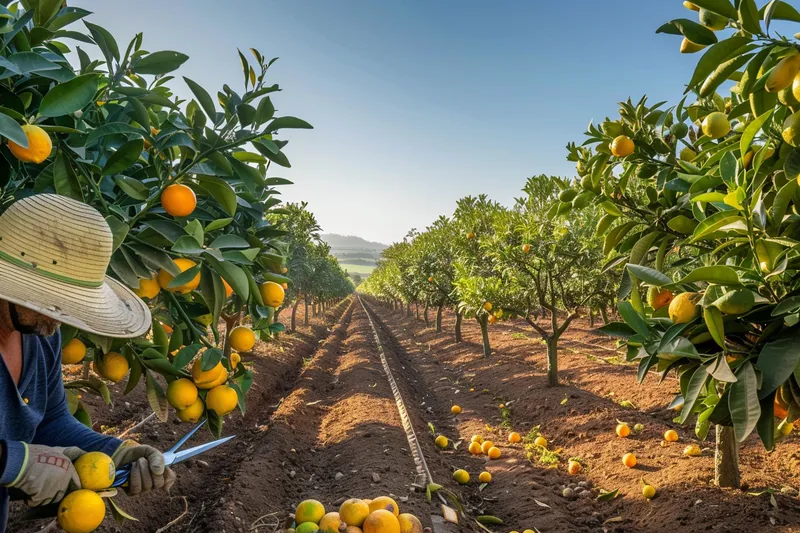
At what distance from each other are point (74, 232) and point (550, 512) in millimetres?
4451

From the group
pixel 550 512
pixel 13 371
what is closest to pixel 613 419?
pixel 550 512

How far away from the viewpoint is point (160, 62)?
5.77ft

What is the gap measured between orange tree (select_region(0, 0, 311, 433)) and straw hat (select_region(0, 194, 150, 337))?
16cm

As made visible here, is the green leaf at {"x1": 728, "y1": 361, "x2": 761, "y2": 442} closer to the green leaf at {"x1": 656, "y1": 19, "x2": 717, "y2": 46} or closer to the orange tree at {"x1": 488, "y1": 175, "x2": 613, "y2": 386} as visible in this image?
the green leaf at {"x1": 656, "y1": 19, "x2": 717, "y2": 46}

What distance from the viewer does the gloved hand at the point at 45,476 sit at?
1395 millimetres

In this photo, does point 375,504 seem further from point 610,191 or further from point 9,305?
point 610,191

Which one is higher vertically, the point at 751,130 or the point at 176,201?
the point at 751,130

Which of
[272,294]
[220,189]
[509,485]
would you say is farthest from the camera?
[509,485]

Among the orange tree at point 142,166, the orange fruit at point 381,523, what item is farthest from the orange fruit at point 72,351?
the orange fruit at point 381,523

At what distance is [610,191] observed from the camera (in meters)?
2.77

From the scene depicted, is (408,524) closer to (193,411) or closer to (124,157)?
(193,411)

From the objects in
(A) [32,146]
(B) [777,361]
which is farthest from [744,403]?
(A) [32,146]

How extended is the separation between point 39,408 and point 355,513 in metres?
1.30

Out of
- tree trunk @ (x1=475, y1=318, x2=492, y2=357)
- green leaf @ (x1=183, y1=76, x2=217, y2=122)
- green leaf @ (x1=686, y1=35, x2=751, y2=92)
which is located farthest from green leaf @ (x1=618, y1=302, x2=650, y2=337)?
tree trunk @ (x1=475, y1=318, x2=492, y2=357)
